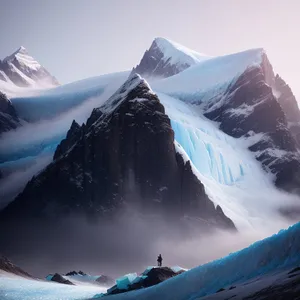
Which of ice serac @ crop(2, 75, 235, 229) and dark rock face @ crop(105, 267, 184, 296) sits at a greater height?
ice serac @ crop(2, 75, 235, 229)

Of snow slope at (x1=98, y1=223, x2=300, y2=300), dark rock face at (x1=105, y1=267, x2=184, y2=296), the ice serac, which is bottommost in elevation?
snow slope at (x1=98, y1=223, x2=300, y2=300)

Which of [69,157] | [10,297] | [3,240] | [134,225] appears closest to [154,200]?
[134,225]

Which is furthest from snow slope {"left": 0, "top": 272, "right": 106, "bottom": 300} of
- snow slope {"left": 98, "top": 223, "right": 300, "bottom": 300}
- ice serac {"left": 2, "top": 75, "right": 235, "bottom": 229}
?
ice serac {"left": 2, "top": 75, "right": 235, "bottom": 229}

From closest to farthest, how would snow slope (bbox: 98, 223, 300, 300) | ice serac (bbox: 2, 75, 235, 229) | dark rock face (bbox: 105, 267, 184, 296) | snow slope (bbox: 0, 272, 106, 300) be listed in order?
snow slope (bbox: 98, 223, 300, 300) < snow slope (bbox: 0, 272, 106, 300) < dark rock face (bbox: 105, 267, 184, 296) < ice serac (bbox: 2, 75, 235, 229)

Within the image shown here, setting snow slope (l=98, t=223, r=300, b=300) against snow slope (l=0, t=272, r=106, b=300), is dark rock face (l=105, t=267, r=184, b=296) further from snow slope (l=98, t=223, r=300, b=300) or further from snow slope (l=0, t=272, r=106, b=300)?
snow slope (l=98, t=223, r=300, b=300)

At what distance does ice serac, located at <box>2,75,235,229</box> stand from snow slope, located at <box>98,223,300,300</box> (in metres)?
151

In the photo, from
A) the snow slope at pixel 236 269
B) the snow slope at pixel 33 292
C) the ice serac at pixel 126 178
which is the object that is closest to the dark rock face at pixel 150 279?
the snow slope at pixel 33 292

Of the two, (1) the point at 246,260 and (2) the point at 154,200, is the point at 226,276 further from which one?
(2) the point at 154,200

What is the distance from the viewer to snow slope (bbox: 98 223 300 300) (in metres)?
29.8

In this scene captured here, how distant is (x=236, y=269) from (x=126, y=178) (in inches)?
6263

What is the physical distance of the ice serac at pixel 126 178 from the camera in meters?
186

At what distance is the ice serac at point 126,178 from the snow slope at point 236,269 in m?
151

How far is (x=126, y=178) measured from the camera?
191 m

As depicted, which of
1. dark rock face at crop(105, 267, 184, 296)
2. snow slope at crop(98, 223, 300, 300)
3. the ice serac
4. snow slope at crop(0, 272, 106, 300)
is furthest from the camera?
the ice serac
